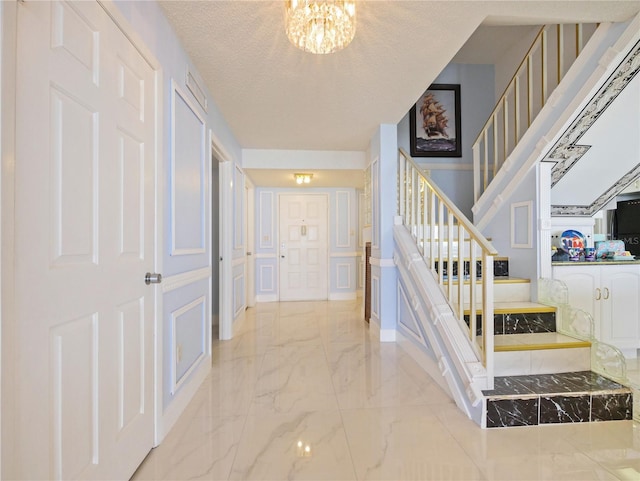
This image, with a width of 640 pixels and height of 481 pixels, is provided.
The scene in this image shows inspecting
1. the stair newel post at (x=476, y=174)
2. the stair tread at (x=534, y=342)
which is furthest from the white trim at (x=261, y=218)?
the stair tread at (x=534, y=342)

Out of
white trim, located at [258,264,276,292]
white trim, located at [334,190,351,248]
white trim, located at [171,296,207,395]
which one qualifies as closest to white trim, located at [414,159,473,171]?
white trim, located at [334,190,351,248]

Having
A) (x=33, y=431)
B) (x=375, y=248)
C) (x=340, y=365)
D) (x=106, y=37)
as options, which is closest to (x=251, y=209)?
(x=375, y=248)

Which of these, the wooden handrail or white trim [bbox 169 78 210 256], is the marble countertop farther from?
white trim [bbox 169 78 210 256]

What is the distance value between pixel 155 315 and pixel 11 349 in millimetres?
917

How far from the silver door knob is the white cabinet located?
307cm

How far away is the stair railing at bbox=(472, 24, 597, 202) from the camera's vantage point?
2.91 meters

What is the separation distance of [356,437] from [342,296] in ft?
15.0

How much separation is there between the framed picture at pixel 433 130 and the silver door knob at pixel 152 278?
417 cm

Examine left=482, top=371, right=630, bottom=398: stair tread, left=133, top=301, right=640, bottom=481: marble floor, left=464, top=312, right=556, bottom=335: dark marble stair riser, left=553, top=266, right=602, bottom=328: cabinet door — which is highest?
left=553, top=266, right=602, bottom=328: cabinet door

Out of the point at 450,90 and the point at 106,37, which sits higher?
the point at 450,90

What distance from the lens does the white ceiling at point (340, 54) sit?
6.15 feet

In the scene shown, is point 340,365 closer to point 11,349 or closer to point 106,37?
point 11,349

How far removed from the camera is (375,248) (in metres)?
3.96

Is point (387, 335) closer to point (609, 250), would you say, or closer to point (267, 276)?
point (609, 250)
